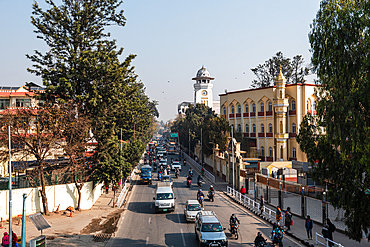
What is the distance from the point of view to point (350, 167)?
12117mm

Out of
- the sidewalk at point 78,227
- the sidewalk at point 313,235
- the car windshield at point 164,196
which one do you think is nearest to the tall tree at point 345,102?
the sidewalk at point 313,235

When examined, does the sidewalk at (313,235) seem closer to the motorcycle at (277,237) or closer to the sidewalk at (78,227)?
the motorcycle at (277,237)

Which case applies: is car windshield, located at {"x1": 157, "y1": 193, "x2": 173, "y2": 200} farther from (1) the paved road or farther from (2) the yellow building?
(2) the yellow building

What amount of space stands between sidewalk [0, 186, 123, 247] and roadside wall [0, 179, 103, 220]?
26.2 inches

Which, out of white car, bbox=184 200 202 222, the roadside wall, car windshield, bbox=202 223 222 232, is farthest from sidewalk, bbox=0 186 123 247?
car windshield, bbox=202 223 222 232

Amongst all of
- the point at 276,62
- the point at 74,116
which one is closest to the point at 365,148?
the point at 74,116

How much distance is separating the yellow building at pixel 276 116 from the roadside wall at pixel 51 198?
29463 millimetres

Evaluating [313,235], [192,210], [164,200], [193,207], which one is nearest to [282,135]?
[164,200]

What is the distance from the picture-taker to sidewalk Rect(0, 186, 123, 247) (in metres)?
18.3

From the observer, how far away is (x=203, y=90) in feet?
426

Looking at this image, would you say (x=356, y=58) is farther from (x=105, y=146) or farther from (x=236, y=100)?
(x=236, y=100)

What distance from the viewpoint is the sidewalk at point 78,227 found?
18312 millimetres

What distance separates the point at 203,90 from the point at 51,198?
356 ft

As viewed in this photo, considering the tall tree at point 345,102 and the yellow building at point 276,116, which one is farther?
the yellow building at point 276,116
